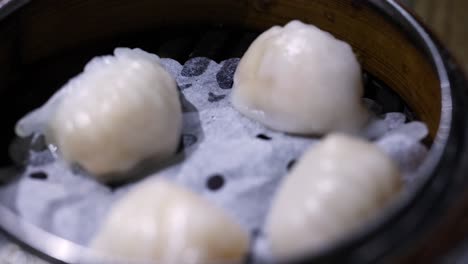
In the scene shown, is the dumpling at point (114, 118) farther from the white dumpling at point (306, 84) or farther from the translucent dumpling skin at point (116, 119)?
the white dumpling at point (306, 84)

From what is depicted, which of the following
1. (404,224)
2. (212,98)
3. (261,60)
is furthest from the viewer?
(212,98)

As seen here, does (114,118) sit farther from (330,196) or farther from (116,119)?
(330,196)

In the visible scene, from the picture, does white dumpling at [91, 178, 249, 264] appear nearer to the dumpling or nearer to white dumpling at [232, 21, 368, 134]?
the dumpling

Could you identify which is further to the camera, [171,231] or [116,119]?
[116,119]

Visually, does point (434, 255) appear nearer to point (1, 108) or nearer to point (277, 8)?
point (277, 8)

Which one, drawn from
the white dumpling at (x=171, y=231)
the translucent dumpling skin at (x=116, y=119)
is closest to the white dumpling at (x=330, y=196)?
the white dumpling at (x=171, y=231)

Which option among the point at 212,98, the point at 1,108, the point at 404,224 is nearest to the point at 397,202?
the point at 404,224

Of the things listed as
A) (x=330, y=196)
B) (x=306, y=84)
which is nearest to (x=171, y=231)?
(x=330, y=196)
